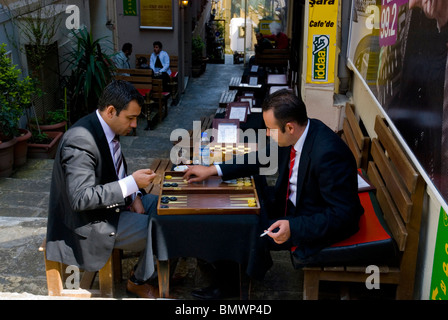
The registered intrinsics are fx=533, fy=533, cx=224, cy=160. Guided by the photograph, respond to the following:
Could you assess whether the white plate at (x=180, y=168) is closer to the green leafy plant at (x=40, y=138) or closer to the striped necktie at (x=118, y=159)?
the striped necktie at (x=118, y=159)

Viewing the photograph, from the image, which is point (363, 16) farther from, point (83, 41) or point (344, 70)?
point (83, 41)

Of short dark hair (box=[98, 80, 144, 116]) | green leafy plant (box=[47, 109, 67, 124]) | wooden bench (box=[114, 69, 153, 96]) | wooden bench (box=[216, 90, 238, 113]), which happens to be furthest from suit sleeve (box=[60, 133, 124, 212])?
wooden bench (box=[114, 69, 153, 96])

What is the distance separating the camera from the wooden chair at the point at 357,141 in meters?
5.10

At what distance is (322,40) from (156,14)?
23.8ft

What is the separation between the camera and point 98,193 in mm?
3477

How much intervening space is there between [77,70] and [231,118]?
11.8 feet

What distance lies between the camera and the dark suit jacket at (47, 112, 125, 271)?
3482mm

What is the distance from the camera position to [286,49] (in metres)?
13.2

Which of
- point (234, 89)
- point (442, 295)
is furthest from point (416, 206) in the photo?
point (234, 89)

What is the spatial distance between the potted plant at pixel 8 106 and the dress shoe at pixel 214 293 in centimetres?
438

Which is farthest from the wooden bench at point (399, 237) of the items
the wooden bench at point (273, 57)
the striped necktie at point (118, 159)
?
the wooden bench at point (273, 57)

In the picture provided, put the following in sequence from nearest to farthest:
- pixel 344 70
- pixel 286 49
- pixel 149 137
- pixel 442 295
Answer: pixel 442 295, pixel 344 70, pixel 149 137, pixel 286 49

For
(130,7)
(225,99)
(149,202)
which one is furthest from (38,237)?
(130,7)
